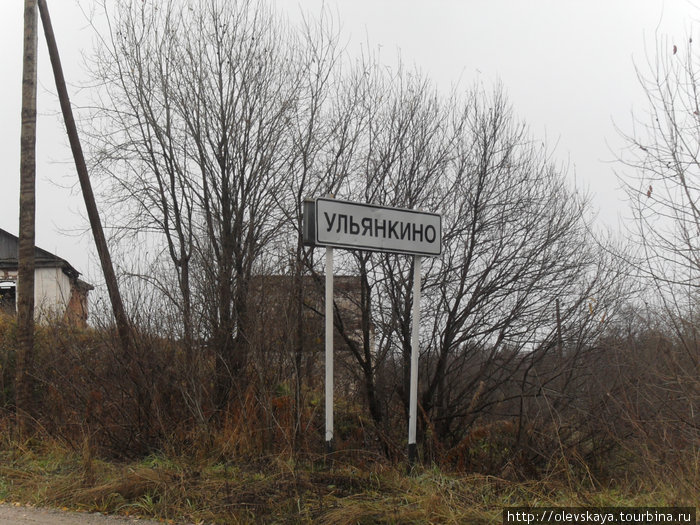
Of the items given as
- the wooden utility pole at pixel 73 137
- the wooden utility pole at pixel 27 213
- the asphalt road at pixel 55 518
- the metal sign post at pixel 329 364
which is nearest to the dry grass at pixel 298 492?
the asphalt road at pixel 55 518

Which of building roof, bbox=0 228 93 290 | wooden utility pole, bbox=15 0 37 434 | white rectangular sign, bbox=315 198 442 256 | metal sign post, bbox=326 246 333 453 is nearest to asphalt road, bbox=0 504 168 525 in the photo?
metal sign post, bbox=326 246 333 453

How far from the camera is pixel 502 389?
10531mm

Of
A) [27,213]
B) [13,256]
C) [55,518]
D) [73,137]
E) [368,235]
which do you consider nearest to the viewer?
[55,518]

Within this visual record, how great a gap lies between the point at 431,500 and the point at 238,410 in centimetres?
357

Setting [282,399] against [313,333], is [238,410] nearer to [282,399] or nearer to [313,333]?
[282,399]

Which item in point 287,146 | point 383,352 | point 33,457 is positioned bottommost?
point 33,457

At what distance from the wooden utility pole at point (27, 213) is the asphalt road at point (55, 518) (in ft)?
16.3

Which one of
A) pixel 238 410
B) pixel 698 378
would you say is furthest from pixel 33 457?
pixel 698 378

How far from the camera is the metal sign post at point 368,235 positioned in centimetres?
622

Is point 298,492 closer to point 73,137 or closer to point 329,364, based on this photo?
point 329,364

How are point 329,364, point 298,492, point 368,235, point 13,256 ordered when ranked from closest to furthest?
point 298,492 < point 329,364 < point 368,235 < point 13,256

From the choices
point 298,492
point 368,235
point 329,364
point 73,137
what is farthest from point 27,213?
point 298,492

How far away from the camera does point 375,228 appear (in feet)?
21.4

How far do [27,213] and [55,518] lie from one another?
638 cm
